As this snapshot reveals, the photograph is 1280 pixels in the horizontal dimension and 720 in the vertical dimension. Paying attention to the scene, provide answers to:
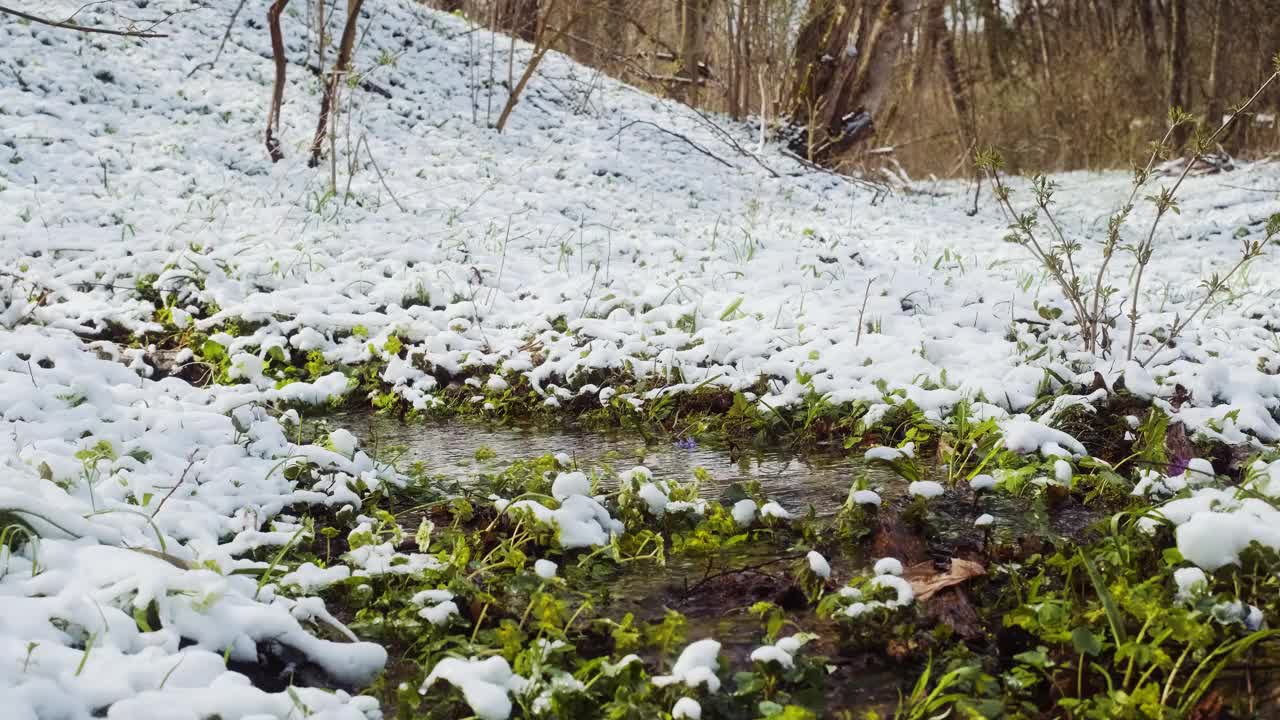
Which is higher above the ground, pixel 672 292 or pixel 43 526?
pixel 672 292

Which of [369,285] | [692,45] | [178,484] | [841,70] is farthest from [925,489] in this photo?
[692,45]

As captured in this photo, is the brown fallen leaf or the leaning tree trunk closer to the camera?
the brown fallen leaf

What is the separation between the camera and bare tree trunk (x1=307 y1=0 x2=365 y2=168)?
6676 mm

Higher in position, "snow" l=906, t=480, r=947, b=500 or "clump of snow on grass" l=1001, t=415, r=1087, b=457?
"clump of snow on grass" l=1001, t=415, r=1087, b=457

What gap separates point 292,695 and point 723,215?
6684 mm

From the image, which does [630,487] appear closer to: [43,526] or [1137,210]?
[43,526]

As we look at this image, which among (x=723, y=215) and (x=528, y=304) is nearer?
(x=528, y=304)

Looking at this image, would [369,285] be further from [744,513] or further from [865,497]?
[865,497]

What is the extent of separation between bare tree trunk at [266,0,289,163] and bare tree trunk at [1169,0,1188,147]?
40.8 feet

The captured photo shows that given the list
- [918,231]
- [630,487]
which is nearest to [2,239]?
[630,487]

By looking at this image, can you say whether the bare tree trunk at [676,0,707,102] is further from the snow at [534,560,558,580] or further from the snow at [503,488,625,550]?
the snow at [534,560,558,580]

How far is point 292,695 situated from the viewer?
147 cm

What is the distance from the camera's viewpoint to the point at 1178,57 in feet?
43.3

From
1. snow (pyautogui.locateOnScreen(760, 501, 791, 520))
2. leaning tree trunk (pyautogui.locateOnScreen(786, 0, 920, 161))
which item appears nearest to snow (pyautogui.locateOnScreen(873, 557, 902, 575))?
snow (pyautogui.locateOnScreen(760, 501, 791, 520))
